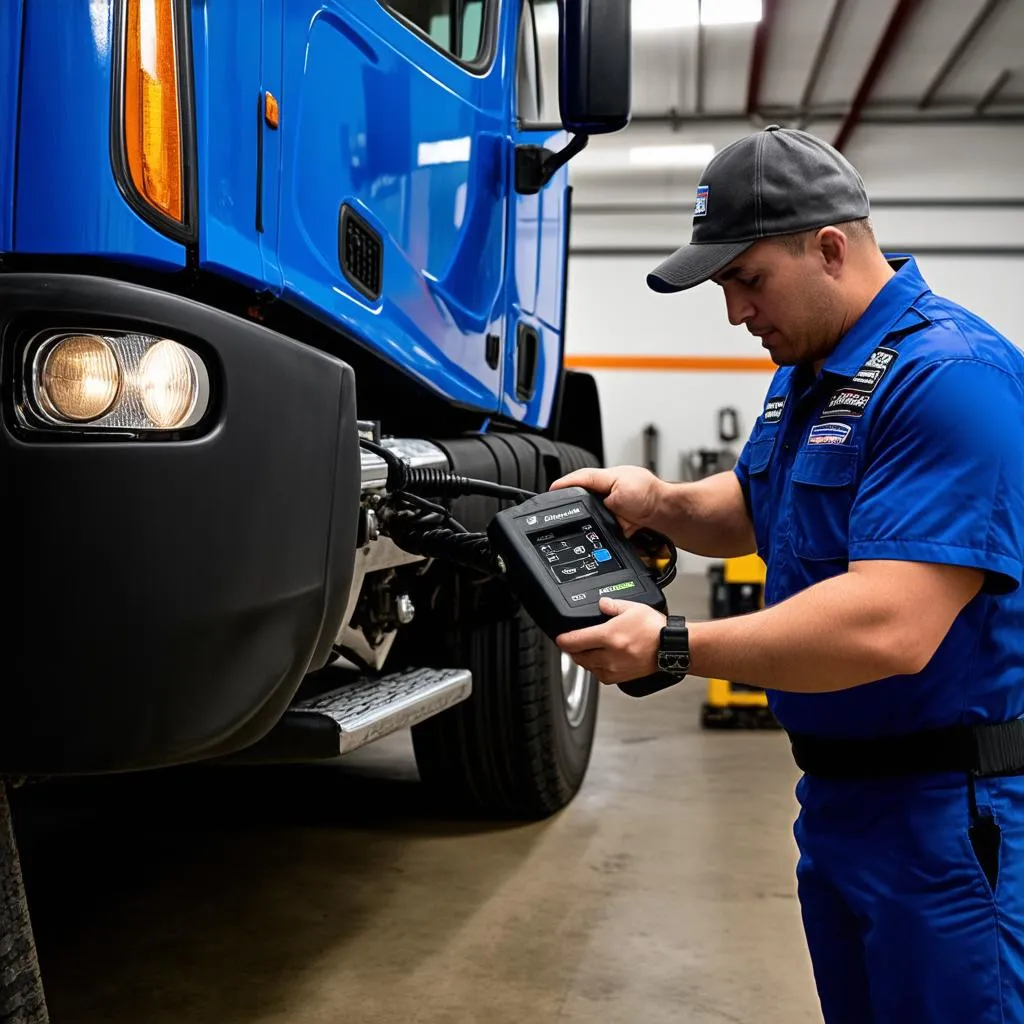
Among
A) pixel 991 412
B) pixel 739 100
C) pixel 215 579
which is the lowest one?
pixel 215 579

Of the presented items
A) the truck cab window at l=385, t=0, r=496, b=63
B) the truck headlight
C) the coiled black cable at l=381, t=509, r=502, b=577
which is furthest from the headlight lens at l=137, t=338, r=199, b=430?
the truck cab window at l=385, t=0, r=496, b=63

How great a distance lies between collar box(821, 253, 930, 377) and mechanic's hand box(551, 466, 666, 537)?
1.23ft

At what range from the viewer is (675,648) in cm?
136

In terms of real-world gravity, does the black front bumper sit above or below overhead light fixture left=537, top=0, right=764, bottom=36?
below

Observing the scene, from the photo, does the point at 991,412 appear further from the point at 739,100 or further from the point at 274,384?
the point at 739,100

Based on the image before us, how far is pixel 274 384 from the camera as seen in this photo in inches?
53.8

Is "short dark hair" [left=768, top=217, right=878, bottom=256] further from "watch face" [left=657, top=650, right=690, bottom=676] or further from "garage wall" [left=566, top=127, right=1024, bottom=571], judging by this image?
"garage wall" [left=566, top=127, right=1024, bottom=571]

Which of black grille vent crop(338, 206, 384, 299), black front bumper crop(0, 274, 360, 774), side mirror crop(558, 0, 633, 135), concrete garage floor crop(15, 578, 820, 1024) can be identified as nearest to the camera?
black front bumper crop(0, 274, 360, 774)

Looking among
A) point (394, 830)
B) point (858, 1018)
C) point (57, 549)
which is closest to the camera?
point (57, 549)

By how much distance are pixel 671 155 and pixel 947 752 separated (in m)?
11.2

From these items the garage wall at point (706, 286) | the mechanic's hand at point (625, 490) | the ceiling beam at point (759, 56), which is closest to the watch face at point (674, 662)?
the mechanic's hand at point (625, 490)

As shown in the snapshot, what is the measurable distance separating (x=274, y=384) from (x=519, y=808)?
2.26 metres

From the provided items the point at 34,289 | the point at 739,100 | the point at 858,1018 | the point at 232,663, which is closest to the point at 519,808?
the point at 858,1018

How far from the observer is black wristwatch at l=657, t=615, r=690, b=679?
136cm
